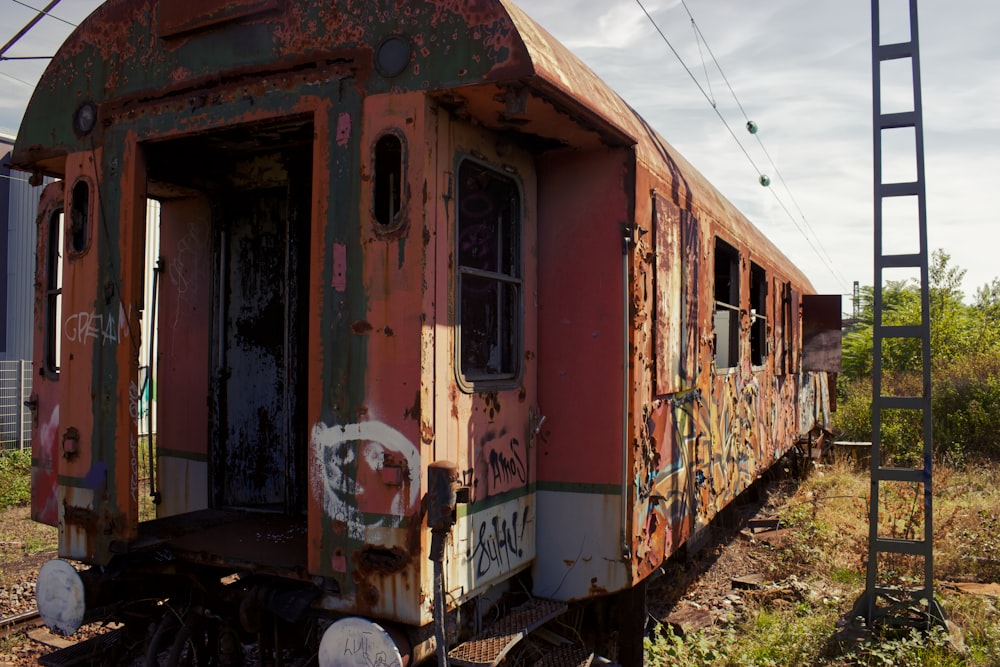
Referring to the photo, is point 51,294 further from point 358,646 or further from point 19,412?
point 19,412

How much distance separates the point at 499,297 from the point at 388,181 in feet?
2.77

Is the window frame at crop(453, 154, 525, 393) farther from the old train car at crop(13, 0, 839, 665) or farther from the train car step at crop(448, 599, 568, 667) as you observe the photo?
the train car step at crop(448, 599, 568, 667)

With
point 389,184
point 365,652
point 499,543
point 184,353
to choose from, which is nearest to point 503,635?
point 499,543

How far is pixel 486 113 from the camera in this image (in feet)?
11.3

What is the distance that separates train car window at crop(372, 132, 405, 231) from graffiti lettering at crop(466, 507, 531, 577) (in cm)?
145

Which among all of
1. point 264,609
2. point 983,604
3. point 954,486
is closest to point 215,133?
point 264,609

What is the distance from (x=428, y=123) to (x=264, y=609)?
2273 millimetres

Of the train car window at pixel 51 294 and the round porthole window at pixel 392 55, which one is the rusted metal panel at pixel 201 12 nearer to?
the round porthole window at pixel 392 55

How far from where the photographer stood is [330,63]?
135 inches

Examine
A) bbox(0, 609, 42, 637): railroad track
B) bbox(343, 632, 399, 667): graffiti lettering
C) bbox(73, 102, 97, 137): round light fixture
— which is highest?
bbox(73, 102, 97, 137): round light fixture

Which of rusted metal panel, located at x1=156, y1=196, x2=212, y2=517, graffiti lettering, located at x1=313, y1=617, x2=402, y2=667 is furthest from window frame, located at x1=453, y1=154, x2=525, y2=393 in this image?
rusted metal panel, located at x1=156, y1=196, x2=212, y2=517

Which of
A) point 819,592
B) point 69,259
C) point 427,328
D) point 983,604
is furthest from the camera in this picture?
point 819,592

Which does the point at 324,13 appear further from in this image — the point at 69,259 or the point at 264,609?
the point at 264,609

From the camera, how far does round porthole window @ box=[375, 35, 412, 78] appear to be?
128 inches
